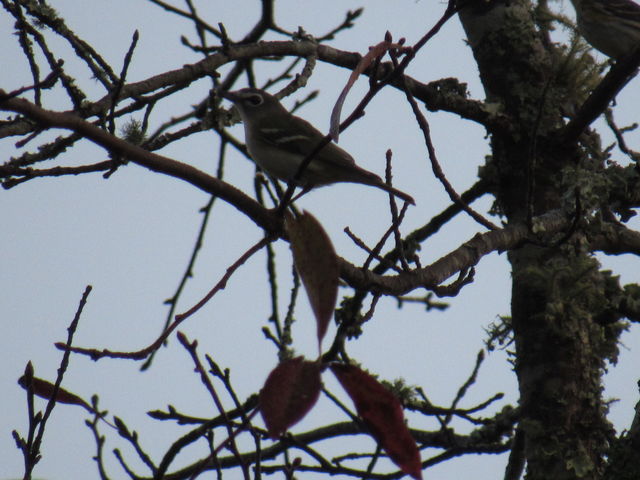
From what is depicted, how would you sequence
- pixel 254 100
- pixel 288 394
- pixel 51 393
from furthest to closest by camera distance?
1. pixel 254 100
2. pixel 51 393
3. pixel 288 394

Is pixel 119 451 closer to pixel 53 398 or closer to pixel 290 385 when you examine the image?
pixel 53 398

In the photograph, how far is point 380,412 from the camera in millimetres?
1411

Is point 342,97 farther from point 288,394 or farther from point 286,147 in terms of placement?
point 286,147

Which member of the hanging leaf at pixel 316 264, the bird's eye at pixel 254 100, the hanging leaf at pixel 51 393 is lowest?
the hanging leaf at pixel 316 264

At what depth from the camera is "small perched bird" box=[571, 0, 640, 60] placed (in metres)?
5.95

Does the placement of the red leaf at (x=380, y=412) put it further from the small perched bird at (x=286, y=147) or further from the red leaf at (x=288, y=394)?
the small perched bird at (x=286, y=147)

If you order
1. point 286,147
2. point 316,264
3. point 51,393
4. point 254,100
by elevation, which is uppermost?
point 254,100

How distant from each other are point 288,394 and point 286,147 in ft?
12.3

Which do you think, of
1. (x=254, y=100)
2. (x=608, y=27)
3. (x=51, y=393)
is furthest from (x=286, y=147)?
(x=51, y=393)

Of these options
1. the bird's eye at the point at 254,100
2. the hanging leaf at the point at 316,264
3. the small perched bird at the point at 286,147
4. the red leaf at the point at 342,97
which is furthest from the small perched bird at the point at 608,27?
the hanging leaf at the point at 316,264

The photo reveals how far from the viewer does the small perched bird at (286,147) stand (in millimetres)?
4633

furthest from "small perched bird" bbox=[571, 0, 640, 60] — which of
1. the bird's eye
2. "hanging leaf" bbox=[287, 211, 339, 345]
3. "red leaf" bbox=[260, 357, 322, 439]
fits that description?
"red leaf" bbox=[260, 357, 322, 439]

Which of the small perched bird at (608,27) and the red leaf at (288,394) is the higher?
the small perched bird at (608,27)

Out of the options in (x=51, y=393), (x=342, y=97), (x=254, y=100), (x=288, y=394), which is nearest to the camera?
(x=288, y=394)
